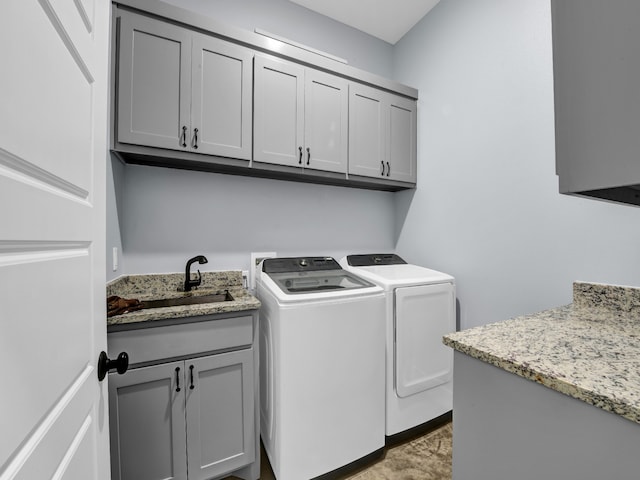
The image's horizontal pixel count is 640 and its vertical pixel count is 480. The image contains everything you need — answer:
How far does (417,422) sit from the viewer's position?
1.76m

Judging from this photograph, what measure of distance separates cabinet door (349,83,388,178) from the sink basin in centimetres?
129

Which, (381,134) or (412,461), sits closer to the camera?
(412,461)

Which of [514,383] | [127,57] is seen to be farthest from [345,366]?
[127,57]

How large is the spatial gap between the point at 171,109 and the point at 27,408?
5.09ft

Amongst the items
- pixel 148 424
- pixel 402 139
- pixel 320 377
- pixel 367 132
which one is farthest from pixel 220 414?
pixel 402 139

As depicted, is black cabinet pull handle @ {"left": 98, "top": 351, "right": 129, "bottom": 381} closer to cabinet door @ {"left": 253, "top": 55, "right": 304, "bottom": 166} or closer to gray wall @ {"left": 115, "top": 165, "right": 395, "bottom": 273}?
gray wall @ {"left": 115, "top": 165, "right": 395, "bottom": 273}

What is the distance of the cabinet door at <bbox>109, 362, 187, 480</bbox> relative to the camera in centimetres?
119

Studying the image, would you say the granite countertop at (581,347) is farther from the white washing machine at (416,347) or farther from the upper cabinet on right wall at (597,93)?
the white washing machine at (416,347)

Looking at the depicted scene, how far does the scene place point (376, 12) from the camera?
228cm

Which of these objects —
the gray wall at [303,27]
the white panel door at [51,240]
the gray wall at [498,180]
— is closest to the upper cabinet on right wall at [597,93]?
the white panel door at [51,240]

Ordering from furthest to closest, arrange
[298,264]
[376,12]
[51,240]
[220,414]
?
[376,12] < [298,264] < [220,414] < [51,240]

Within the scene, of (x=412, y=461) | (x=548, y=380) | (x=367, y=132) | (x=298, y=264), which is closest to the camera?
(x=548, y=380)

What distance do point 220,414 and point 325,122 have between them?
6.27ft

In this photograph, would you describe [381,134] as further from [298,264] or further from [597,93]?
[597,93]
